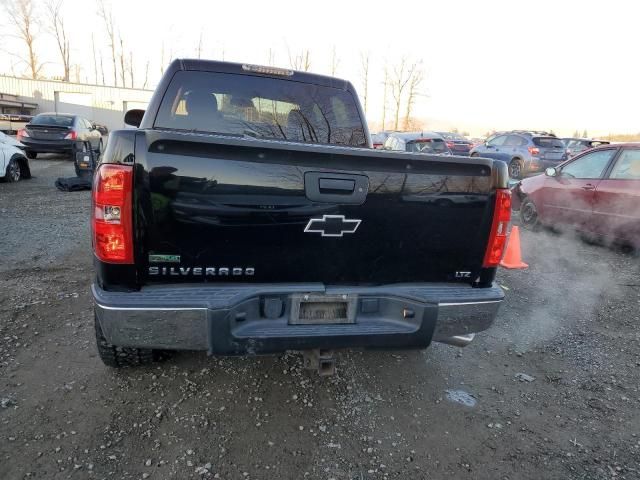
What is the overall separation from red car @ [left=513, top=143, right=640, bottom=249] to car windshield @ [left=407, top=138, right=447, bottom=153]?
515 centimetres

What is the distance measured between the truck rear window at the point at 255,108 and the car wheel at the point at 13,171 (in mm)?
9657

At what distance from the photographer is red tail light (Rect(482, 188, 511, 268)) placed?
8.10ft

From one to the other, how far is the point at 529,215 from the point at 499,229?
616 cm

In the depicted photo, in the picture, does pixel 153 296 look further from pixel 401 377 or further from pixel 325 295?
pixel 401 377

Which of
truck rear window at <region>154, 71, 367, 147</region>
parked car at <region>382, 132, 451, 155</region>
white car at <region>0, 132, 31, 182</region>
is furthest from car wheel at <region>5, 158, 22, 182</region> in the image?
truck rear window at <region>154, 71, 367, 147</region>

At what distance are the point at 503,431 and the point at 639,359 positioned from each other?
1732 millimetres

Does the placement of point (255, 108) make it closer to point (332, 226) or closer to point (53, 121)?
point (332, 226)

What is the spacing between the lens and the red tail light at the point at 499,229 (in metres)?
2.47

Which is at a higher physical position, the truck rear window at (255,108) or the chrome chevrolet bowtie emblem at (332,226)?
the truck rear window at (255,108)

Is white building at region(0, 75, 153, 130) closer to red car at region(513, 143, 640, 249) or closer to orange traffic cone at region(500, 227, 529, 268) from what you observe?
red car at region(513, 143, 640, 249)

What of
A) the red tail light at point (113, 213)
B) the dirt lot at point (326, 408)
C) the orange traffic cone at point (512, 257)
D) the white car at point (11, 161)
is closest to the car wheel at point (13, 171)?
the white car at point (11, 161)

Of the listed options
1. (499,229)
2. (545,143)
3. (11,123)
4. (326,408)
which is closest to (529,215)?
(499,229)

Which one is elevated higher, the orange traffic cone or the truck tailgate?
the truck tailgate

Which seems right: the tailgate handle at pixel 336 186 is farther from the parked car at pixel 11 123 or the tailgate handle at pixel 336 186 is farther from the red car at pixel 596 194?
the parked car at pixel 11 123
